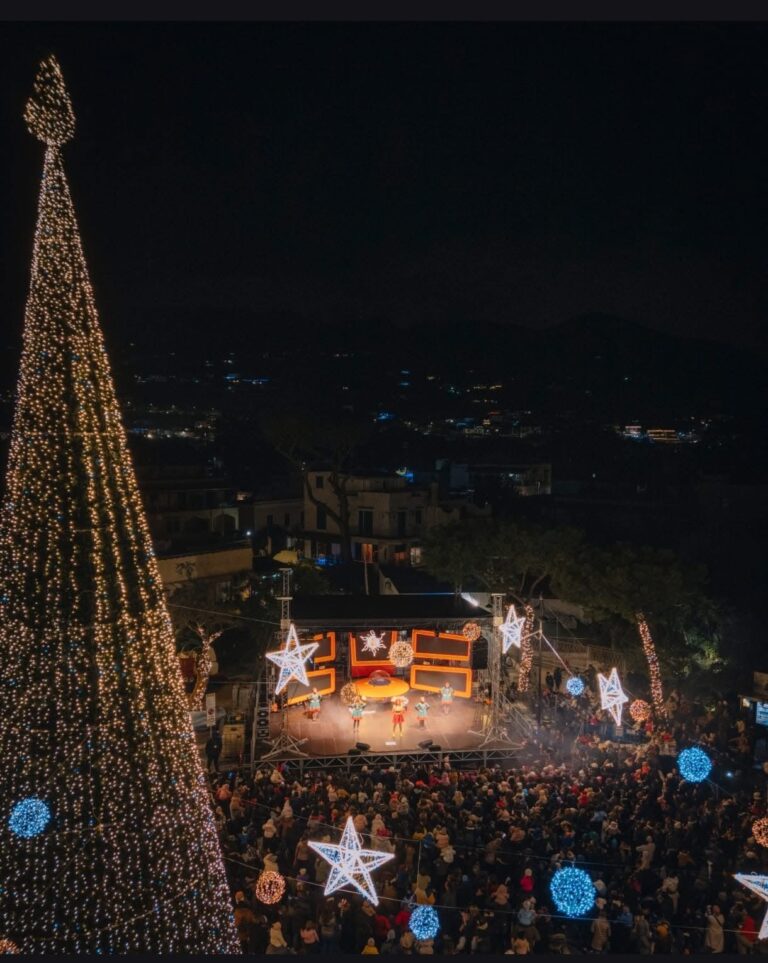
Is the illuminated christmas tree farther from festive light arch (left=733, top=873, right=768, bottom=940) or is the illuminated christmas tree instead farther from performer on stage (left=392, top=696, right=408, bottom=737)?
performer on stage (left=392, top=696, right=408, bottom=737)

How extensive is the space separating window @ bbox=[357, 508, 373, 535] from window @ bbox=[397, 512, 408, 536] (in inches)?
55.2

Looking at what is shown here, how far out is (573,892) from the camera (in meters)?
8.70

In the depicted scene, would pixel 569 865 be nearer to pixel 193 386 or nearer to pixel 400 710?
pixel 400 710

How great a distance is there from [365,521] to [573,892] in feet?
87.6

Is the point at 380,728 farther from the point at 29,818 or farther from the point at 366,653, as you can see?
the point at 29,818

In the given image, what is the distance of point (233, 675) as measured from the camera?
20.9 meters

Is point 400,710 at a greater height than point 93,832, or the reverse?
point 93,832

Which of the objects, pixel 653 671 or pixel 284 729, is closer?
pixel 653 671

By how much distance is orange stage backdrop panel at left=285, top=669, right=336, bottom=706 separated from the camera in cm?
1692

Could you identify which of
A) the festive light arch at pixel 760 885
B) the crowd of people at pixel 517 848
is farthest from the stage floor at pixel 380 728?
the festive light arch at pixel 760 885

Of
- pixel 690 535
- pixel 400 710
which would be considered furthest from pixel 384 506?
pixel 400 710

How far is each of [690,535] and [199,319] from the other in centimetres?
6305

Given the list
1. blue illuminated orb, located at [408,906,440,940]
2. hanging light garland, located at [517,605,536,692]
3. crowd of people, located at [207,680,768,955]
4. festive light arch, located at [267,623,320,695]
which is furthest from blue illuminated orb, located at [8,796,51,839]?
hanging light garland, located at [517,605,536,692]

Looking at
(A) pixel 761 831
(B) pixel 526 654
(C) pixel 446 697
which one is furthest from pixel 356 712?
(A) pixel 761 831
